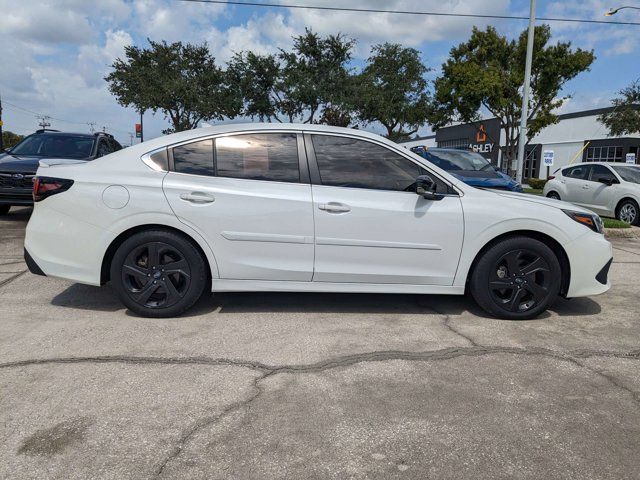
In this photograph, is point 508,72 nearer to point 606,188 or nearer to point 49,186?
point 606,188

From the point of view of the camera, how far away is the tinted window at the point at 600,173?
12484mm

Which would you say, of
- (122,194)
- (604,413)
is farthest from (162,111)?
(604,413)

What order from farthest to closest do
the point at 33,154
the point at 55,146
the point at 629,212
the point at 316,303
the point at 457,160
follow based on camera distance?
the point at 629,212, the point at 457,160, the point at 55,146, the point at 33,154, the point at 316,303

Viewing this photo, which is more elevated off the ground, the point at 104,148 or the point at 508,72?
the point at 508,72

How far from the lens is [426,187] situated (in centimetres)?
418

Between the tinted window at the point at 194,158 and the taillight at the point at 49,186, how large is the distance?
0.88 m

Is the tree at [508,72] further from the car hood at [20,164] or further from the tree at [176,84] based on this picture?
the car hood at [20,164]

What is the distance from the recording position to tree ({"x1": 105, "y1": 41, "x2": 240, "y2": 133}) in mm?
29984

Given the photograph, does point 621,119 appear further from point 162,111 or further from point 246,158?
point 246,158

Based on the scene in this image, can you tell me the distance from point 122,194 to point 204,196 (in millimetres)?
661

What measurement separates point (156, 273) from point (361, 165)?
1.95 meters

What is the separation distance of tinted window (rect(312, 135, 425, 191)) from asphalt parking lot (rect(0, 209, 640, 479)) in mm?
1178

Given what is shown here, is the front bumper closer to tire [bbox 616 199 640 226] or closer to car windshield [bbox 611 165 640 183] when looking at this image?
tire [bbox 616 199 640 226]

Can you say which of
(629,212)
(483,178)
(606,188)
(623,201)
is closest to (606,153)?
(606,188)
